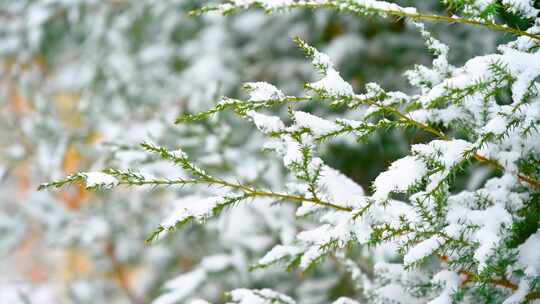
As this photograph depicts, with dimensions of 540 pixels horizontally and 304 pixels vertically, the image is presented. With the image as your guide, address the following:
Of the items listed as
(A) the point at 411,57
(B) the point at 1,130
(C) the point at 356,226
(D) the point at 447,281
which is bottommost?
(B) the point at 1,130

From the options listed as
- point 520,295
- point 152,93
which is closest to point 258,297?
point 520,295

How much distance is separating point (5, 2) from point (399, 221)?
3.45 meters

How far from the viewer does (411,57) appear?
3.22m

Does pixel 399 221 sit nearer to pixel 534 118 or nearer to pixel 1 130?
pixel 534 118

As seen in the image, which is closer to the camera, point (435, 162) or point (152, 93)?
point (435, 162)

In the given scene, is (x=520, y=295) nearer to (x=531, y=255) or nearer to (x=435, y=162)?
(x=531, y=255)

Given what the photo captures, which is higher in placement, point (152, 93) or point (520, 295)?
point (520, 295)

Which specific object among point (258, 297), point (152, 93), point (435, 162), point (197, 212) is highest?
point (435, 162)

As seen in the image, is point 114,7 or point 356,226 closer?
point 356,226

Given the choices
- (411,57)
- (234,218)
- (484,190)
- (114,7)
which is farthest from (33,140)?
(484,190)

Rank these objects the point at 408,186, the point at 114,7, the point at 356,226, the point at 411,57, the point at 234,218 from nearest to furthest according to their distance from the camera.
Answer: the point at 408,186 → the point at 356,226 → the point at 234,218 → the point at 411,57 → the point at 114,7

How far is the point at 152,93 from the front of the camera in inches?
138

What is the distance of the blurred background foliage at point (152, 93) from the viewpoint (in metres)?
3.02

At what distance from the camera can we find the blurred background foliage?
302 cm
